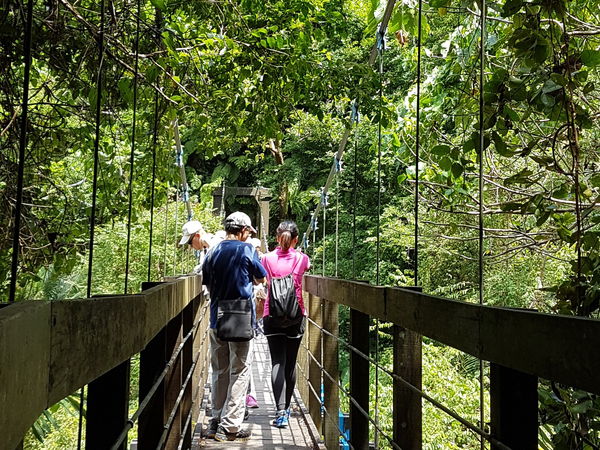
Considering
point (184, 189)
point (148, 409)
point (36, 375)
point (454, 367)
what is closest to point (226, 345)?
point (148, 409)

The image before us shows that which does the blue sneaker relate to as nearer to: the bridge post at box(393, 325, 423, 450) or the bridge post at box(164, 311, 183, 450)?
the bridge post at box(164, 311, 183, 450)

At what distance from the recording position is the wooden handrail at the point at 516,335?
0.64 m

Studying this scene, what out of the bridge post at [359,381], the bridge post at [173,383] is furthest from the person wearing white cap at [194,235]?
the bridge post at [359,381]

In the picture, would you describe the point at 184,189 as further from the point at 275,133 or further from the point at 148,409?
the point at 148,409

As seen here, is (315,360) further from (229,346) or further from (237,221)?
(237,221)

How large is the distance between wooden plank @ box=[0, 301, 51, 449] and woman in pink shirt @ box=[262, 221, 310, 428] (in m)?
2.60

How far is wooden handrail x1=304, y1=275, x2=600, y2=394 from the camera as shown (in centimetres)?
64

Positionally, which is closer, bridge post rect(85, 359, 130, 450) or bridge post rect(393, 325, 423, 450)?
bridge post rect(85, 359, 130, 450)

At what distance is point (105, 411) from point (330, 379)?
1649 millimetres

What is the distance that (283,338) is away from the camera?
3.23 metres

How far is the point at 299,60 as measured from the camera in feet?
8.98

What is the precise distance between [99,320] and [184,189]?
18.3 ft

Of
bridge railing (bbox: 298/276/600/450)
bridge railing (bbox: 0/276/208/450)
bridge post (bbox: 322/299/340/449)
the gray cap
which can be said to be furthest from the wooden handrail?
the gray cap

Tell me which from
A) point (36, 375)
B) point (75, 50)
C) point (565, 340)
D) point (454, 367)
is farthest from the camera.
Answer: point (454, 367)
